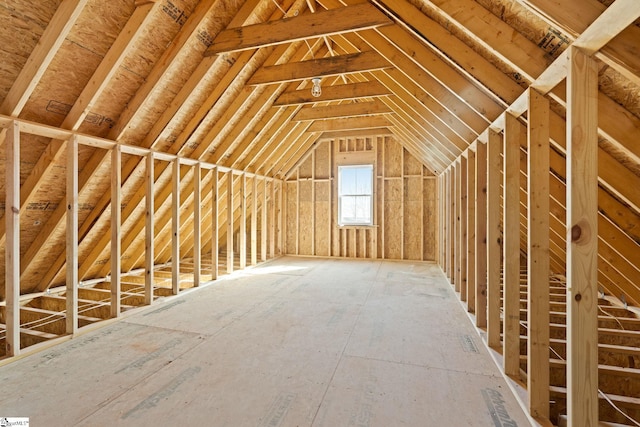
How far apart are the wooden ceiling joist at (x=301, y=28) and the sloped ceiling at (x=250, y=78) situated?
14 millimetres

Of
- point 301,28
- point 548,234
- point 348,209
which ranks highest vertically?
point 301,28

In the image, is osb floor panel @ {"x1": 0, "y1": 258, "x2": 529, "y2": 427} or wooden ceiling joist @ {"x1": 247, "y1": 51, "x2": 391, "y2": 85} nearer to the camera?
osb floor panel @ {"x1": 0, "y1": 258, "x2": 529, "y2": 427}

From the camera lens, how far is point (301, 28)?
312cm

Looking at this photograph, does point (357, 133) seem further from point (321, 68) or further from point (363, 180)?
point (321, 68)

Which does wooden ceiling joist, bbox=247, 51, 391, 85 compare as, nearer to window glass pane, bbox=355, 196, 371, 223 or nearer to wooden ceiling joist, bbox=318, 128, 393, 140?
wooden ceiling joist, bbox=318, 128, 393, 140

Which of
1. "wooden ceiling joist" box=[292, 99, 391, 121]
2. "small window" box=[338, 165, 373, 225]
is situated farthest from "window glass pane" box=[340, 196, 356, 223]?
"wooden ceiling joist" box=[292, 99, 391, 121]

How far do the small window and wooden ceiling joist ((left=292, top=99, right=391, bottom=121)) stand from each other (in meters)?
2.25

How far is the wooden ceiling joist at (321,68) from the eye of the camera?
12.1ft

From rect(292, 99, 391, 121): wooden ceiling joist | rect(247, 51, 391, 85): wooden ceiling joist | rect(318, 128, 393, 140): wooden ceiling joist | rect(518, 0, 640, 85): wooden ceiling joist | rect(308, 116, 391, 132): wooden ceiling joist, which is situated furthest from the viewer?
rect(318, 128, 393, 140): wooden ceiling joist

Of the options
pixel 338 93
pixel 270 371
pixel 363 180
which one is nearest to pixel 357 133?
pixel 363 180

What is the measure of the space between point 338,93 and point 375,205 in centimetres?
350

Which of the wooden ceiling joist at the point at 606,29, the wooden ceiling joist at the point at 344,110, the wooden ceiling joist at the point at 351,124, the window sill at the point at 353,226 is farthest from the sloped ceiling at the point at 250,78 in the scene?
the window sill at the point at 353,226

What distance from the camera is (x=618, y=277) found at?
2965 mm

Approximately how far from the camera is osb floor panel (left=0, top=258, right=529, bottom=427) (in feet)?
5.59
